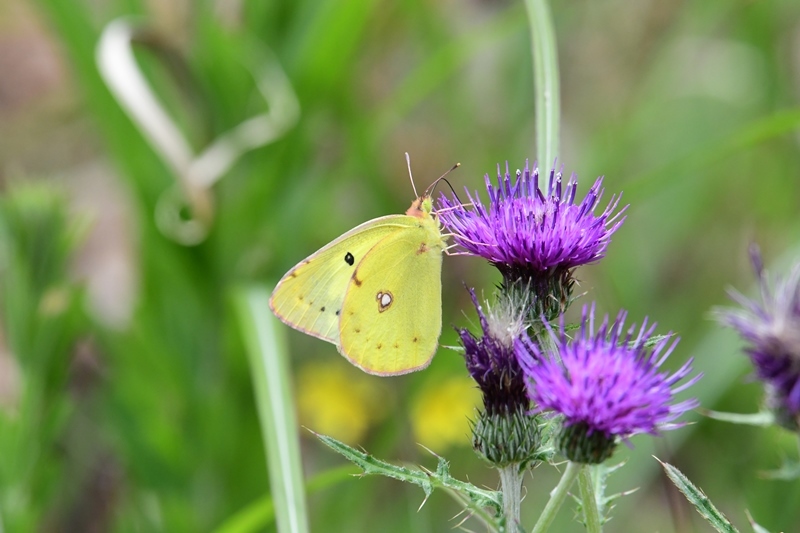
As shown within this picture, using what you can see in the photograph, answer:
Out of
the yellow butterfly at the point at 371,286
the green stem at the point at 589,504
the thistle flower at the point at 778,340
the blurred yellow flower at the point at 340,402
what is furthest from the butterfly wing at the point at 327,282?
the blurred yellow flower at the point at 340,402

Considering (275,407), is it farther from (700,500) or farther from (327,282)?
(700,500)

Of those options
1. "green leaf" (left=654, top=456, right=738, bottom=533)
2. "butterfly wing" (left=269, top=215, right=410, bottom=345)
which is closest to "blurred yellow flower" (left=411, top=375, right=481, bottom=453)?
"butterfly wing" (left=269, top=215, right=410, bottom=345)

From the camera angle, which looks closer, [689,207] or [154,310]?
[154,310]

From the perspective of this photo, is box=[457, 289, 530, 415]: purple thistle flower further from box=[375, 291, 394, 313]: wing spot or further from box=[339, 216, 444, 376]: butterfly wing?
box=[375, 291, 394, 313]: wing spot

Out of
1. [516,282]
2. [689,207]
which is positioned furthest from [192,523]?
[689,207]

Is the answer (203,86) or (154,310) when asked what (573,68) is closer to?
(203,86)

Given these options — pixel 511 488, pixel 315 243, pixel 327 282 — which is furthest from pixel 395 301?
pixel 315 243

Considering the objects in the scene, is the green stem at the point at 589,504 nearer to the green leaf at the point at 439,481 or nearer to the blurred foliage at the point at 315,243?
the green leaf at the point at 439,481
